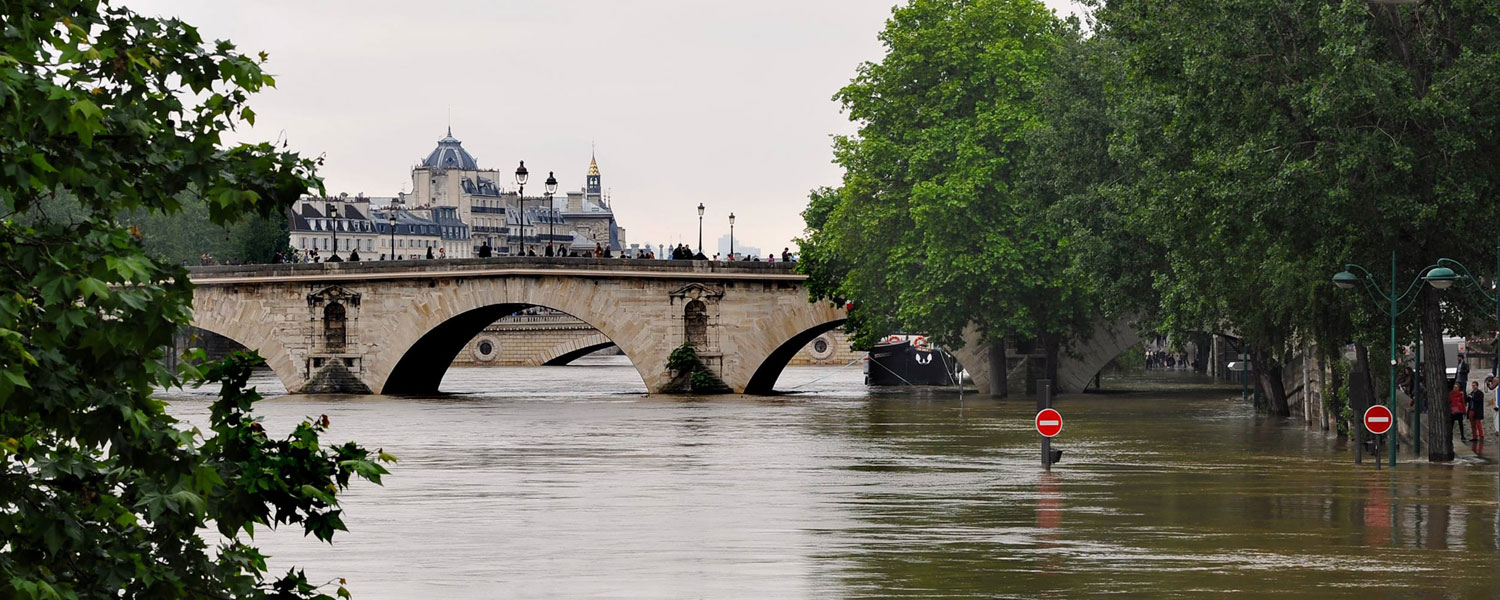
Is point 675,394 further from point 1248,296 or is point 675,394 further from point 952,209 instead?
point 1248,296

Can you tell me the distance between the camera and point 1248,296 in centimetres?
3819

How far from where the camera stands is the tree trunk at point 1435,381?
33.2m

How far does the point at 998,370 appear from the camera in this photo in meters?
67.1

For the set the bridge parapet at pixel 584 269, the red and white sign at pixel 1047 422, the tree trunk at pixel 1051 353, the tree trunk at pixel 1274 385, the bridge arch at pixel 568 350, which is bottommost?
the red and white sign at pixel 1047 422

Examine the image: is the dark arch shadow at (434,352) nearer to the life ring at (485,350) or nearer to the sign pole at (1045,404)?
the sign pole at (1045,404)

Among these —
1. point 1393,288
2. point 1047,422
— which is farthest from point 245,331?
point 1393,288

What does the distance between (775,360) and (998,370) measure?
8.56 m

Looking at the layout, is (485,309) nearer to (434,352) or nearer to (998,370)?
(434,352)

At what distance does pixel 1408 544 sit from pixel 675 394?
47.3 metres

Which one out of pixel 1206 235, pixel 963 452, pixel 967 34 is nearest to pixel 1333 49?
pixel 1206 235

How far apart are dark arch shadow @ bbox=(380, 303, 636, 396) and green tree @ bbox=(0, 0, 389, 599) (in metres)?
58.0

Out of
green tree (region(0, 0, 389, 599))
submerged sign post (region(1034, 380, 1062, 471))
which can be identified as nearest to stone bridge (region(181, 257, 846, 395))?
submerged sign post (region(1034, 380, 1062, 471))

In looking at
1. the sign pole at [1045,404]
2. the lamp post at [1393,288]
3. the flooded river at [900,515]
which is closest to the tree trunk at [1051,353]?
the flooded river at [900,515]

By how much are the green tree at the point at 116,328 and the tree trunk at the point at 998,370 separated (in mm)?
56959
